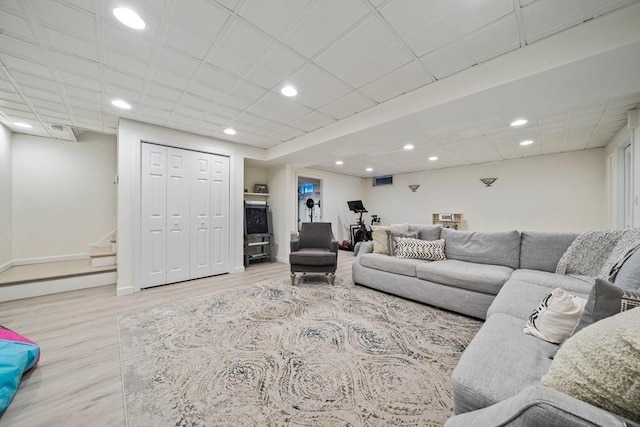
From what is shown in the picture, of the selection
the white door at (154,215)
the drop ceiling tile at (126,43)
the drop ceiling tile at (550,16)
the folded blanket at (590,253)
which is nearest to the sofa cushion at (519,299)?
the folded blanket at (590,253)

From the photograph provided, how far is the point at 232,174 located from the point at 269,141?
96 centimetres

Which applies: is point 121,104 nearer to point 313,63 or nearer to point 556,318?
point 313,63

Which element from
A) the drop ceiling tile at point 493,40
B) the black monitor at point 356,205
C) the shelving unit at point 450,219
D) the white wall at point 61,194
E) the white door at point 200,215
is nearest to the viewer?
the drop ceiling tile at point 493,40

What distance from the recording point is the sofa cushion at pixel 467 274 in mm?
2379

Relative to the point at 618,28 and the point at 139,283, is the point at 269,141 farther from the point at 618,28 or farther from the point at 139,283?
the point at 618,28

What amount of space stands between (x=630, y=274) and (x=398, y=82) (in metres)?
2.24

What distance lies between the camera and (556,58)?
179 centimetres

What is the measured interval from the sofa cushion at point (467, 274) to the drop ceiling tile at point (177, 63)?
3301mm

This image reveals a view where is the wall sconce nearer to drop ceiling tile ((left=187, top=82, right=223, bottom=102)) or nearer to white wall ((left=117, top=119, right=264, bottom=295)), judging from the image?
drop ceiling tile ((left=187, top=82, right=223, bottom=102))

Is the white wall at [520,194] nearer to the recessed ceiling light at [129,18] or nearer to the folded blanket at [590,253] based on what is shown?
the folded blanket at [590,253]

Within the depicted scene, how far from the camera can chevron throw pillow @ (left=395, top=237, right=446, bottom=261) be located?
10.4 feet

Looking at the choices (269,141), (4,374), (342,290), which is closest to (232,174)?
(269,141)

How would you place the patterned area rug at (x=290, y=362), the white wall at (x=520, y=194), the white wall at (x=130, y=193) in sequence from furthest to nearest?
the white wall at (x=520, y=194) < the white wall at (x=130, y=193) < the patterned area rug at (x=290, y=362)

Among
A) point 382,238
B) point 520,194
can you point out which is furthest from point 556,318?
point 520,194
